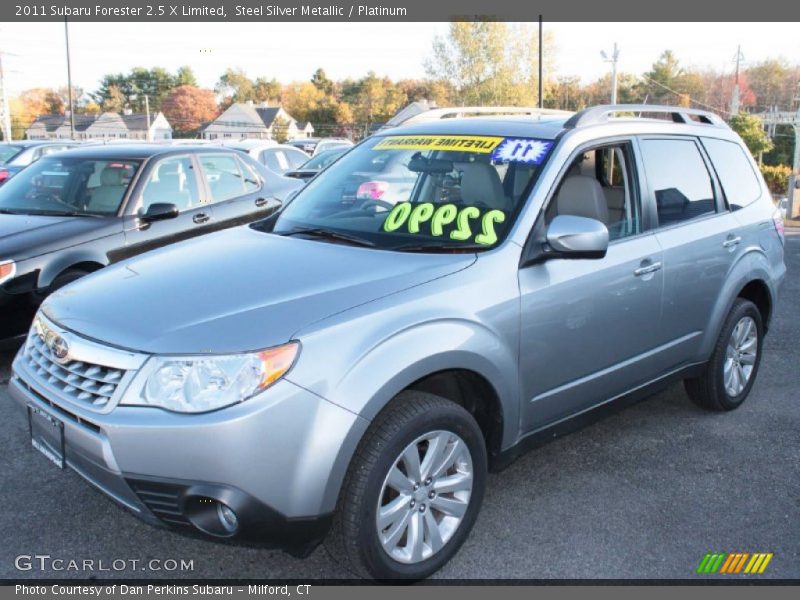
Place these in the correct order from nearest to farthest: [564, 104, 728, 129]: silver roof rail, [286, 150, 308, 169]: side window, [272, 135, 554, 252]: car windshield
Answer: [272, 135, 554, 252]: car windshield < [564, 104, 728, 129]: silver roof rail < [286, 150, 308, 169]: side window

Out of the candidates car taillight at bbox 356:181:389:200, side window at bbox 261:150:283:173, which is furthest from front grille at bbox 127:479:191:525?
side window at bbox 261:150:283:173

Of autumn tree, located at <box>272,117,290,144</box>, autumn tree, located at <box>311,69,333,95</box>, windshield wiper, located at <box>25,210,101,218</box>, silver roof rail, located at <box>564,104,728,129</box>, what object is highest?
autumn tree, located at <box>311,69,333,95</box>

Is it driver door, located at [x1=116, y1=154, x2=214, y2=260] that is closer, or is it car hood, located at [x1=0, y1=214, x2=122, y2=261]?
car hood, located at [x1=0, y1=214, x2=122, y2=261]

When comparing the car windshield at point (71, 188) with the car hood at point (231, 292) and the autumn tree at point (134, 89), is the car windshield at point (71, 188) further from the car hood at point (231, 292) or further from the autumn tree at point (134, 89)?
the autumn tree at point (134, 89)

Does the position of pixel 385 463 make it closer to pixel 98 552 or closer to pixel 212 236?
pixel 98 552

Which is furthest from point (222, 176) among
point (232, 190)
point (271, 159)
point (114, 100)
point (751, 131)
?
point (114, 100)

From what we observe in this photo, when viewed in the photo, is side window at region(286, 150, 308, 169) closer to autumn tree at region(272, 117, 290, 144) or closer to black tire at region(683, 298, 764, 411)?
black tire at region(683, 298, 764, 411)

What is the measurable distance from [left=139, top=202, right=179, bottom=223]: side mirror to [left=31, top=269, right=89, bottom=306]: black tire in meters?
0.74

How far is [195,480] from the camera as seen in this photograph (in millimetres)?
2494

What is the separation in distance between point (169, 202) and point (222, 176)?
2.68ft

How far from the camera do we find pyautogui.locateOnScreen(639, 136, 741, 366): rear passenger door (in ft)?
13.6

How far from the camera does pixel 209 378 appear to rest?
8.28 feet

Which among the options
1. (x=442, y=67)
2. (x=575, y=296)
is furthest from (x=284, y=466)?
(x=442, y=67)

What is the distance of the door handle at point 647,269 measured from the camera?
384cm
